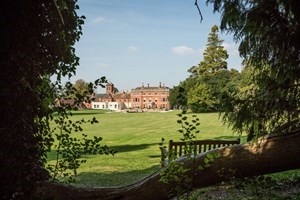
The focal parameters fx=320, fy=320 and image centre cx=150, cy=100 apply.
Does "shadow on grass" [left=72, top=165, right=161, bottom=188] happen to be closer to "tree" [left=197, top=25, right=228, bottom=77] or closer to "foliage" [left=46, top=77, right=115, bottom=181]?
"foliage" [left=46, top=77, right=115, bottom=181]

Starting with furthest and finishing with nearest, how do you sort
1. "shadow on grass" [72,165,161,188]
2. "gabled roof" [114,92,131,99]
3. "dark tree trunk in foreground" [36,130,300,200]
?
"gabled roof" [114,92,131,99]
"shadow on grass" [72,165,161,188]
"dark tree trunk in foreground" [36,130,300,200]

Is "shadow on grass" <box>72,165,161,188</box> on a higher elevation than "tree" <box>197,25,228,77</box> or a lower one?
lower

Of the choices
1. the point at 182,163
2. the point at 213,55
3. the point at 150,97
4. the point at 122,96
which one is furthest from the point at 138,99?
the point at 182,163

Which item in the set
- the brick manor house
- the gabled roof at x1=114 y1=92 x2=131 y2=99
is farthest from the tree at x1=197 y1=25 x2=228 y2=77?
the gabled roof at x1=114 y1=92 x2=131 y2=99

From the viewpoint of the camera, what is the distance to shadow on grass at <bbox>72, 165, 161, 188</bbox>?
32.3 feet

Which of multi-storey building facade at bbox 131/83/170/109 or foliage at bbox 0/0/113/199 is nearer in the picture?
foliage at bbox 0/0/113/199

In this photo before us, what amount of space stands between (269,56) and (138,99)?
128 metres

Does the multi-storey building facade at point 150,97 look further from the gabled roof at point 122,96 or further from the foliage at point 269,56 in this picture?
the foliage at point 269,56

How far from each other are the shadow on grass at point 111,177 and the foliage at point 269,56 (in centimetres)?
516

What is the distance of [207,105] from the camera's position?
15.0 ft

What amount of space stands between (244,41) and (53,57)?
134 inches

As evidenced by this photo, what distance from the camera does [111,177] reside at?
11.2 meters

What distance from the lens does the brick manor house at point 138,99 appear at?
129750mm

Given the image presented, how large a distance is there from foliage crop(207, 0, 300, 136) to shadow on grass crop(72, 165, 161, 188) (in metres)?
5.16
